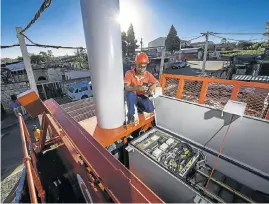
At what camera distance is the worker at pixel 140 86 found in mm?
2871

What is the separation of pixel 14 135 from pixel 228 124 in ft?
44.2

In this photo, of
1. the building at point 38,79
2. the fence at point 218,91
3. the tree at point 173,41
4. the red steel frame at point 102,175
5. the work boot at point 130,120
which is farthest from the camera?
the tree at point 173,41

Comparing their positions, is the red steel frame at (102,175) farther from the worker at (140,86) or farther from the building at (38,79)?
the building at (38,79)

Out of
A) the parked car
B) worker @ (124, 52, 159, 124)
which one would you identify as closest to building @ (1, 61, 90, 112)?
the parked car

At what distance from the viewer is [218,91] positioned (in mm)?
2896

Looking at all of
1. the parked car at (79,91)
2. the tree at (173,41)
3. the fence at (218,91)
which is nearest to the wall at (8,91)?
the parked car at (79,91)

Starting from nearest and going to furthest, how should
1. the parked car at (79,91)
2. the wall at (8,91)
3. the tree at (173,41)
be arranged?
the wall at (8,91)
the parked car at (79,91)
the tree at (173,41)

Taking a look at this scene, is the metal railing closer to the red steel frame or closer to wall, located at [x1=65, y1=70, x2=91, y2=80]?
the red steel frame

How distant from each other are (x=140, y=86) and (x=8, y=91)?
636 inches

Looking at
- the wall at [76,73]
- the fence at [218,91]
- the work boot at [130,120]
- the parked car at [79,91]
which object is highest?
the fence at [218,91]

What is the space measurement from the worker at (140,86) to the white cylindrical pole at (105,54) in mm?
336

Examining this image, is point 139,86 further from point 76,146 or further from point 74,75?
point 74,75

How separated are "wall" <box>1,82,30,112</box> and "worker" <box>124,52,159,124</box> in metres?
15.5

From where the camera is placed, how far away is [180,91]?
321 centimetres
